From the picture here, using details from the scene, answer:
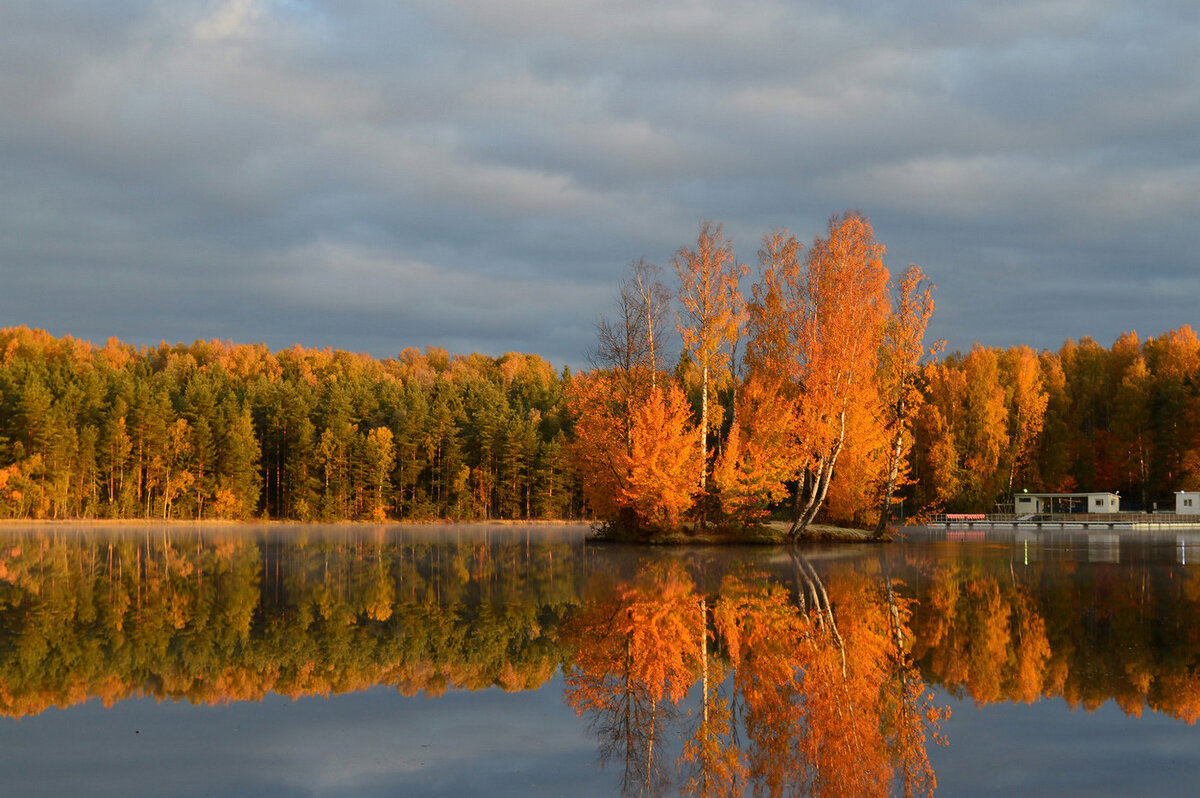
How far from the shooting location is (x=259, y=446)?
93312 millimetres

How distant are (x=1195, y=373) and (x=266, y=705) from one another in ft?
310

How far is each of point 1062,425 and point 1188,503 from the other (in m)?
15.6

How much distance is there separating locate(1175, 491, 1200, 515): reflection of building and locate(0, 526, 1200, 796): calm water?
5809 cm

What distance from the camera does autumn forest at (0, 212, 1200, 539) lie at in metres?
42.3

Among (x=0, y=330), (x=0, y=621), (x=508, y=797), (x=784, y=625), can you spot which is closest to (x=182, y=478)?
(x=0, y=330)

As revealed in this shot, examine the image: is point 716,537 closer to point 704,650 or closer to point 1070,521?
point 704,650

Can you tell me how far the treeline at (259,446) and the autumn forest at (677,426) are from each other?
23cm

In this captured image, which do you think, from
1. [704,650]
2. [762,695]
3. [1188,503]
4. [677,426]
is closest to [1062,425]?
[1188,503]

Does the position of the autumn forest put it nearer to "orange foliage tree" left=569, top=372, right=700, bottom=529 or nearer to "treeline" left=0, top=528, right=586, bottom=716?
"orange foliage tree" left=569, top=372, right=700, bottom=529

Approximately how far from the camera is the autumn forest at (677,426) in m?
42.3

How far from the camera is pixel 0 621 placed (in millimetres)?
17391

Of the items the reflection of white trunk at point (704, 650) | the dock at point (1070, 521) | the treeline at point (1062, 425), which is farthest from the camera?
the treeline at point (1062, 425)

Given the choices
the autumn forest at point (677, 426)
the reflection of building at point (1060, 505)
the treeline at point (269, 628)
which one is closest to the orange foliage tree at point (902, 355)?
the autumn forest at point (677, 426)

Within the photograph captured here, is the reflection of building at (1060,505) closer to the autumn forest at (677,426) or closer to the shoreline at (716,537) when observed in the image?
the autumn forest at (677,426)
